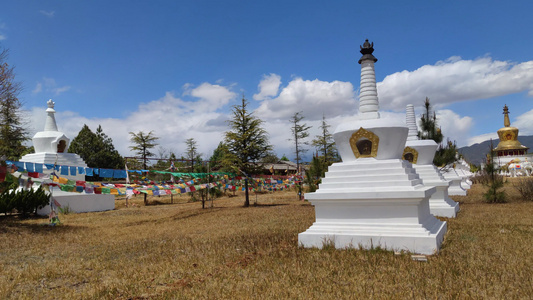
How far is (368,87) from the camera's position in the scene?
30.1ft

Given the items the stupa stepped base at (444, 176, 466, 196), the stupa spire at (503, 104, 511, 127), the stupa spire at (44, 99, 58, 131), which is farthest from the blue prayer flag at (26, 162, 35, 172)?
the stupa spire at (503, 104, 511, 127)

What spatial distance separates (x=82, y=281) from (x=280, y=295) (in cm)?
328

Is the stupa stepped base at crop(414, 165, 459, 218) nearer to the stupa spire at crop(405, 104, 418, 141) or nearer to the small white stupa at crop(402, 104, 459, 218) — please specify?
the small white stupa at crop(402, 104, 459, 218)

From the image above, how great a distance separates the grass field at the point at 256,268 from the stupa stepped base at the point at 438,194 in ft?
8.75

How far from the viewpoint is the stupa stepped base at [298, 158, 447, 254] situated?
7.12 meters

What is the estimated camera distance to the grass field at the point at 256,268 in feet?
15.8

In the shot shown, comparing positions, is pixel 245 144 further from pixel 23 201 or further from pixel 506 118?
pixel 506 118

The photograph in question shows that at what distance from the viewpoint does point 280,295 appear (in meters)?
4.64

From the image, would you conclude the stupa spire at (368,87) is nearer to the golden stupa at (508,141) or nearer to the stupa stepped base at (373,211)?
the stupa stepped base at (373,211)

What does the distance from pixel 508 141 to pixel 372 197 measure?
62410 millimetres

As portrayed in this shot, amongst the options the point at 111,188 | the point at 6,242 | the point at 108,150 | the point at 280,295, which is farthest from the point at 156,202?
the point at 280,295

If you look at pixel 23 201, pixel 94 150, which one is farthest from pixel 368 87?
pixel 94 150

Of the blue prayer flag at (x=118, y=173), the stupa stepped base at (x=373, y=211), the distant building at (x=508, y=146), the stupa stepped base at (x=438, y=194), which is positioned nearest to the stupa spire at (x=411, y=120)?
the stupa stepped base at (x=438, y=194)

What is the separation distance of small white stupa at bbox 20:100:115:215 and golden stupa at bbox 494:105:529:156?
59344 mm
